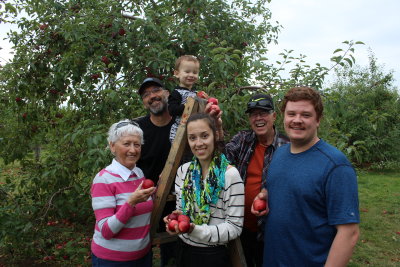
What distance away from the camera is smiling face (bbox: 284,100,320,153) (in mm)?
1667

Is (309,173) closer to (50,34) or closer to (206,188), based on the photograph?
(206,188)

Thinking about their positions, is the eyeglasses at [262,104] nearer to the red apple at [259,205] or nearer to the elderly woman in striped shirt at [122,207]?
the red apple at [259,205]

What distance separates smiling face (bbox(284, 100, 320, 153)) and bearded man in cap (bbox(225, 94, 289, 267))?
18.7 inches

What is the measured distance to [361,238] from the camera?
570 cm

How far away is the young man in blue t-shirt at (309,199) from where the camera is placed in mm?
1483

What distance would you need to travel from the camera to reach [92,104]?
12.1 feet

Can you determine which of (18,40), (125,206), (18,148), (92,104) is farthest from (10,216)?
(18,40)

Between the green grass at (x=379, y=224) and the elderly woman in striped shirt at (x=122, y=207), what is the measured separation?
387 cm

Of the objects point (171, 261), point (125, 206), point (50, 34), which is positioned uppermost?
point (50, 34)

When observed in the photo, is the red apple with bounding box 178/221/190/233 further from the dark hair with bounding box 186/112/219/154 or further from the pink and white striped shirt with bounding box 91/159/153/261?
the dark hair with bounding box 186/112/219/154

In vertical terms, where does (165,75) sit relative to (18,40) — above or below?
below

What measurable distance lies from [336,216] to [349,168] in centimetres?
24

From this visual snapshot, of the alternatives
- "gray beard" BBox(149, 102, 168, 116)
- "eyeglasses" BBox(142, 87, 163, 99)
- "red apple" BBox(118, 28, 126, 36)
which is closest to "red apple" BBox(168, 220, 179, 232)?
"gray beard" BBox(149, 102, 168, 116)

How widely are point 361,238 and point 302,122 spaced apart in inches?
200
